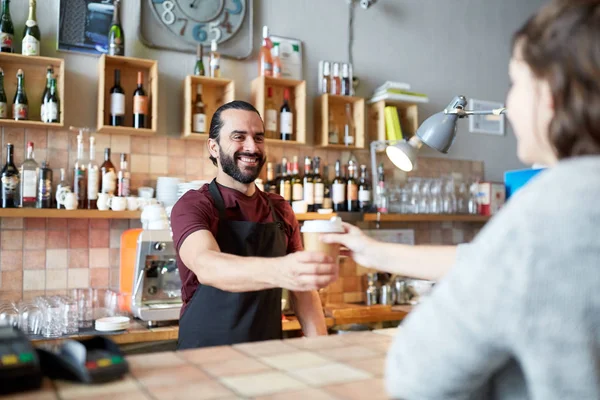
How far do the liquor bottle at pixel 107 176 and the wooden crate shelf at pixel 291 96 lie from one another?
0.99m

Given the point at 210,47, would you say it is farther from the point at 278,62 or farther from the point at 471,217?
the point at 471,217

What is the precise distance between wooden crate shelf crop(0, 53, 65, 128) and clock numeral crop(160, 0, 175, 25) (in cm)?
77

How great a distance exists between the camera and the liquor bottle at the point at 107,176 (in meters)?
3.24

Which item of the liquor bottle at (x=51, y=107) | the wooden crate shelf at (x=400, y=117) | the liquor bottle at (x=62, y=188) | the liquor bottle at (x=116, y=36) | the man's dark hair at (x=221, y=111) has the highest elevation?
the liquor bottle at (x=116, y=36)

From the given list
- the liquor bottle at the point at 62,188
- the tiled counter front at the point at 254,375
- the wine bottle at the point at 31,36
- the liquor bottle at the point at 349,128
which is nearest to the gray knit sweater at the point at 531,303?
the tiled counter front at the point at 254,375

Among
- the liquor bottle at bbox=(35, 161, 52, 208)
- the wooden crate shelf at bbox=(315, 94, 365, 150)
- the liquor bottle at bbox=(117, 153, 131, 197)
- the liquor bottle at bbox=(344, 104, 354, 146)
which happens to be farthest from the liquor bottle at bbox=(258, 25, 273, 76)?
the liquor bottle at bbox=(35, 161, 52, 208)

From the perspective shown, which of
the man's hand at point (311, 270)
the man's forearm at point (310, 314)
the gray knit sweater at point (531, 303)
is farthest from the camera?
the man's forearm at point (310, 314)

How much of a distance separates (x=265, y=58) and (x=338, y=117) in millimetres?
784

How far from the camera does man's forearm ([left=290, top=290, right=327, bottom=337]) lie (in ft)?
7.61

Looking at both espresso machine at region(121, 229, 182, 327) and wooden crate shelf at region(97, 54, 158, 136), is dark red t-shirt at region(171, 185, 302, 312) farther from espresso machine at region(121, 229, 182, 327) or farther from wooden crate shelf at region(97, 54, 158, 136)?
wooden crate shelf at region(97, 54, 158, 136)

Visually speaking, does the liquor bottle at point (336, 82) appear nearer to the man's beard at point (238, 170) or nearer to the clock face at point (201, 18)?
the clock face at point (201, 18)

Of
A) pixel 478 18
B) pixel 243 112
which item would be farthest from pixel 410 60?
pixel 243 112

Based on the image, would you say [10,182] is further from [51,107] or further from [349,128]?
[349,128]

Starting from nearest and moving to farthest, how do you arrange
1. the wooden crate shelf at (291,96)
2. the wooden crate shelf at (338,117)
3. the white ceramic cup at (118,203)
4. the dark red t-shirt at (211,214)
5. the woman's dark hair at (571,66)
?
the woman's dark hair at (571,66) < the dark red t-shirt at (211,214) < the white ceramic cup at (118,203) < the wooden crate shelf at (291,96) < the wooden crate shelf at (338,117)
